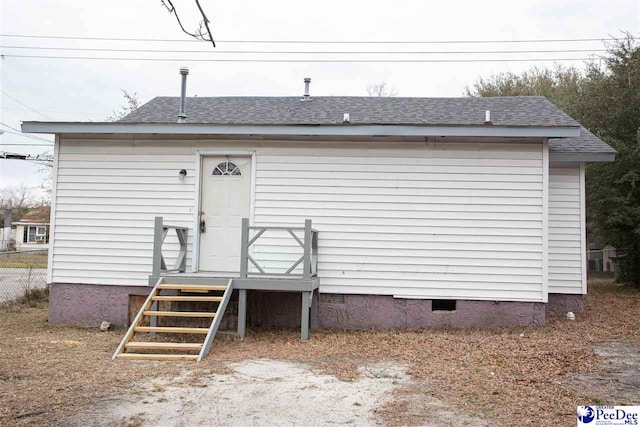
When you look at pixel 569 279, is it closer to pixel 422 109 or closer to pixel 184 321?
pixel 422 109

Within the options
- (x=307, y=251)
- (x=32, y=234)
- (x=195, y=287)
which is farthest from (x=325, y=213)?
(x=32, y=234)

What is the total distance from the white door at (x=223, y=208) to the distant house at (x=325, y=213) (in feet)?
0.07

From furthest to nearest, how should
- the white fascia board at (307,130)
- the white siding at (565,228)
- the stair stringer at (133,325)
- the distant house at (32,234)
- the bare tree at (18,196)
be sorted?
the bare tree at (18,196)
the distant house at (32,234)
the white siding at (565,228)
the white fascia board at (307,130)
the stair stringer at (133,325)

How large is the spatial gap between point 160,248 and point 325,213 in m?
2.55

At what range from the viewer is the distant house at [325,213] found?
843 centimetres

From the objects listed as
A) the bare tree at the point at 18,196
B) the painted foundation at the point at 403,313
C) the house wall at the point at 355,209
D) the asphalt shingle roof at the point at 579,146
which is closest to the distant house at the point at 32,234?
the bare tree at the point at 18,196

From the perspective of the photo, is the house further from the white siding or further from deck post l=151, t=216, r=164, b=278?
the white siding

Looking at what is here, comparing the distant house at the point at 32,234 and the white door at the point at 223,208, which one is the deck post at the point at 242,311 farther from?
the distant house at the point at 32,234

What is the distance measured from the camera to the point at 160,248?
7676mm

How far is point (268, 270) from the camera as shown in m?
8.59

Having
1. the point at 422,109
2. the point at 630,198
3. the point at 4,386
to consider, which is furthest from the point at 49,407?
the point at 630,198

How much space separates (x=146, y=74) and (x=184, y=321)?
48.5 ft

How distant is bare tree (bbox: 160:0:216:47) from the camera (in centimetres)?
377

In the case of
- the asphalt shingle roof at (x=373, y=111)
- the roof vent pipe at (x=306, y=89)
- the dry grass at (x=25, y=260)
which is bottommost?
the dry grass at (x=25, y=260)
